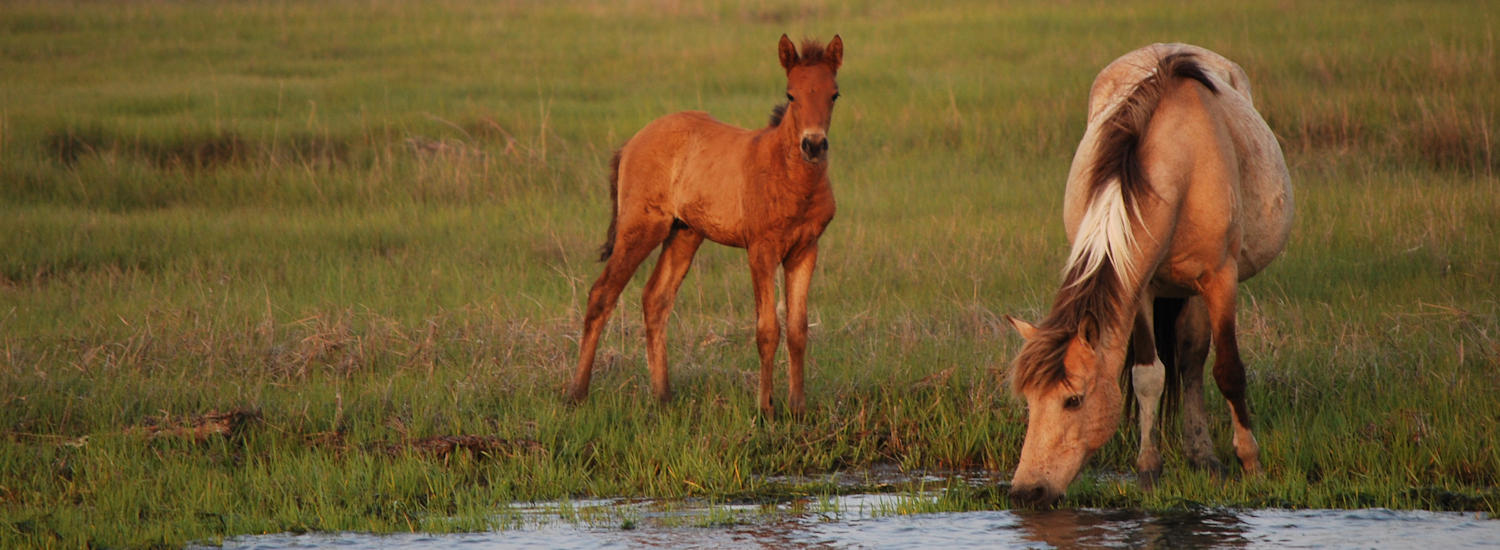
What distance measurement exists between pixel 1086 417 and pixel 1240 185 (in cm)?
162

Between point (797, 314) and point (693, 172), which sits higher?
point (693, 172)

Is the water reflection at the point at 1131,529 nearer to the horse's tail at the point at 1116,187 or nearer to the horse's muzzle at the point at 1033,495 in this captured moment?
the horse's muzzle at the point at 1033,495

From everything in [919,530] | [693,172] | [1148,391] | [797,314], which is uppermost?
[693,172]

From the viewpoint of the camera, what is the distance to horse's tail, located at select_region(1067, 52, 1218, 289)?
17.8ft

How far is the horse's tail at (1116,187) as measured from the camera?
542cm

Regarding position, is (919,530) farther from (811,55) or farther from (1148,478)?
(811,55)

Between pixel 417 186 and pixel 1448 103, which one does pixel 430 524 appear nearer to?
pixel 417 186

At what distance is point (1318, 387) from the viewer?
7.15 metres

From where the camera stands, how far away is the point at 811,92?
6652mm

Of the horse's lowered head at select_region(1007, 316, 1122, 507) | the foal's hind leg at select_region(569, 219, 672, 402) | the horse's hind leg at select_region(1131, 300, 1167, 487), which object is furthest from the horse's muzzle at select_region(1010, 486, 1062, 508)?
the foal's hind leg at select_region(569, 219, 672, 402)

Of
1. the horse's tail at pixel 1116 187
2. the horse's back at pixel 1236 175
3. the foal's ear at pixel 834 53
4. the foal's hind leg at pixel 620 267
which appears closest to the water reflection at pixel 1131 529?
the horse's tail at pixel 1116 187

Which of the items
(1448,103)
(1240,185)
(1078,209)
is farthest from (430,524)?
(1448,103)

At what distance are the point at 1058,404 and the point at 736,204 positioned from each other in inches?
92.9

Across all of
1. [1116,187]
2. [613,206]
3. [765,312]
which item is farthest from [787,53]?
[1116,187]
